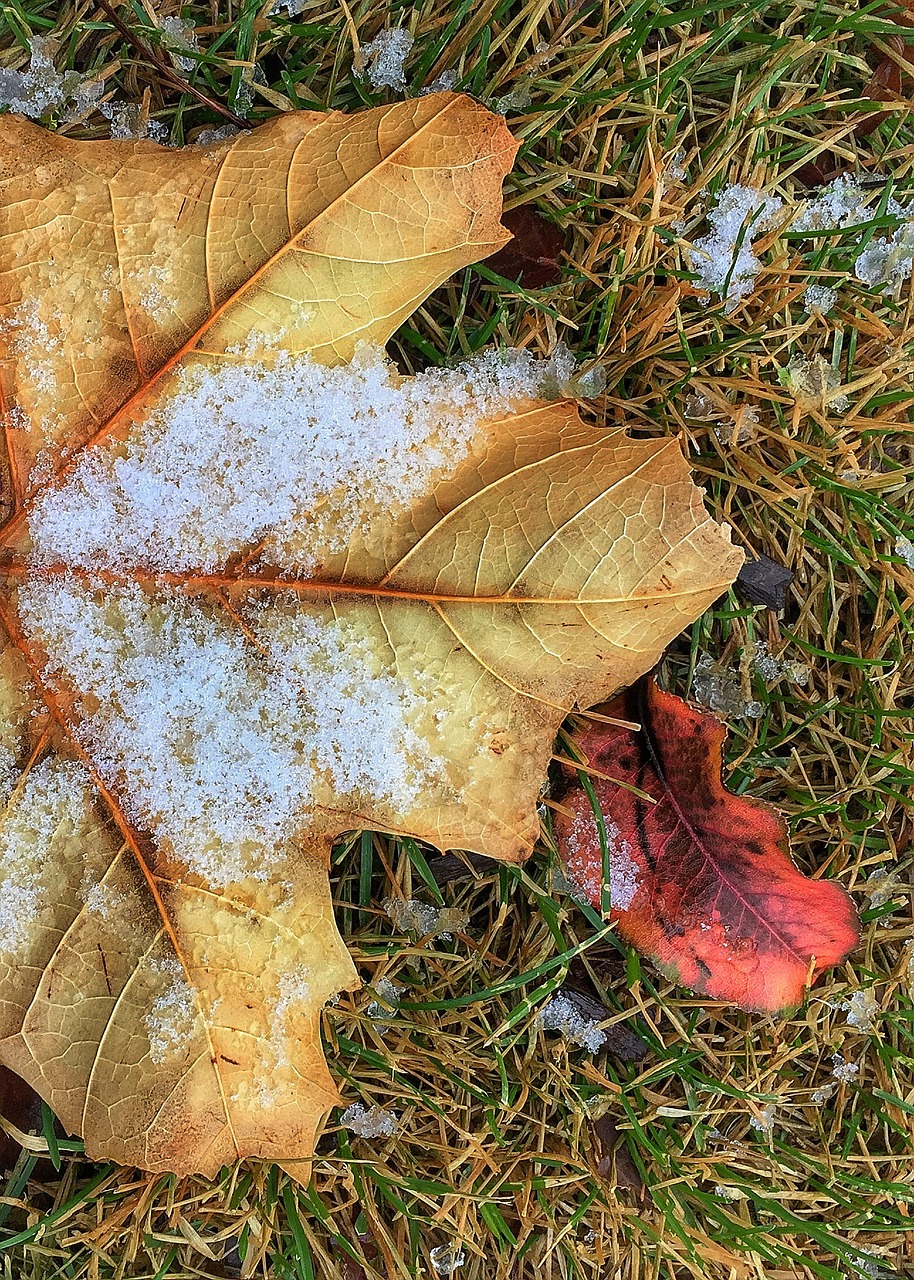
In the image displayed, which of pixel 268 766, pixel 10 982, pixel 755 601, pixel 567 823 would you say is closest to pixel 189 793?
pixel 268 766

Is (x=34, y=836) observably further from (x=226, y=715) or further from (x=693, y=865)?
(x=693, y=865)

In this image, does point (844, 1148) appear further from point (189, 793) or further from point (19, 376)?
point (19, 376)

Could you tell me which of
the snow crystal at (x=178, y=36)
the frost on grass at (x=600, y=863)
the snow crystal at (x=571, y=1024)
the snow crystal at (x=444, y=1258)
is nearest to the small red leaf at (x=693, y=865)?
the frost on grass at (x=600, y=863)

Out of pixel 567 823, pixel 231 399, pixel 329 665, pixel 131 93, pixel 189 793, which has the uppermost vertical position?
pixel 131 93

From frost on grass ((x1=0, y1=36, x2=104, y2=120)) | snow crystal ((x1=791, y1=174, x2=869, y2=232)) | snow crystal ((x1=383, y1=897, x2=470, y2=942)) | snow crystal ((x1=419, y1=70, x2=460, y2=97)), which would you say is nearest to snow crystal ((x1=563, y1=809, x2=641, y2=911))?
snow crystal ((x1=383, y1=897, x2=470, y2=942))

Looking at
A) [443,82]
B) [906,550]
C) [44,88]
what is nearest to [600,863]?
[906,550]

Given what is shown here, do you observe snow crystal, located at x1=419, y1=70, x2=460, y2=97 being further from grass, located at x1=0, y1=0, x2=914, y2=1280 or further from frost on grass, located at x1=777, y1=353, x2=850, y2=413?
frost on grass, located at x1=777, y1=353, x2=850, y2=413
